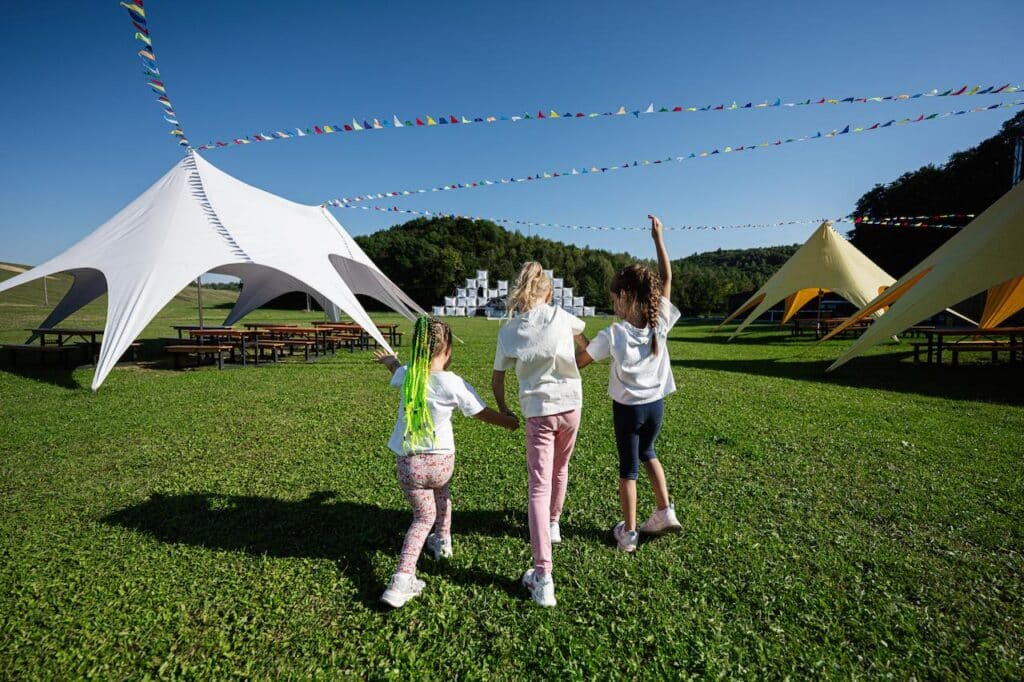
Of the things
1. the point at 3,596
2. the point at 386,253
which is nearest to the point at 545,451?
the point at 3,596

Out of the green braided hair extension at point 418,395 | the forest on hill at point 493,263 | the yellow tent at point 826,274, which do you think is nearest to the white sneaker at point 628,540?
the green braided hair extension at point 418,395

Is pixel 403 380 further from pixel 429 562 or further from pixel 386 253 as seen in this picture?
pixel 386 253

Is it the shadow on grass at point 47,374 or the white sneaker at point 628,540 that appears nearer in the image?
the white sneaker at point 628,540

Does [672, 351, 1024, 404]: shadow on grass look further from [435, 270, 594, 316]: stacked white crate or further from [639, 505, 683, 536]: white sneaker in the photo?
[435, 270, 594, 316]: stacked white crate

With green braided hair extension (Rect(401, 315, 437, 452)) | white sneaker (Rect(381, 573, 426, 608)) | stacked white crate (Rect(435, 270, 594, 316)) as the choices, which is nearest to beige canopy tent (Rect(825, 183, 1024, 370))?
green braided hair extension (Rect(401, 315, 437, 452))

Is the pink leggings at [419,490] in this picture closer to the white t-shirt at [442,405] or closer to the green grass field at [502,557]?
the white t-shirt at [442,405]

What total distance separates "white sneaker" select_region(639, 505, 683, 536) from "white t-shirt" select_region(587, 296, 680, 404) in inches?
27.3

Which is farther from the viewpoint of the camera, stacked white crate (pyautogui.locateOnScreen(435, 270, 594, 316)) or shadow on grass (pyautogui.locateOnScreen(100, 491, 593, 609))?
stacked white crate (pyautogui.locateOnScreen(435, 270, 594, 316))

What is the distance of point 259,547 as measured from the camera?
271 centimetres

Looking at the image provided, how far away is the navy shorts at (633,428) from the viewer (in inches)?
100

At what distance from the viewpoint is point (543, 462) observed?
2309mm

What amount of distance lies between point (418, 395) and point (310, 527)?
4.26 feet

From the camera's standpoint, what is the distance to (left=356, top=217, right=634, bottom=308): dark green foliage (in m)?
56.9

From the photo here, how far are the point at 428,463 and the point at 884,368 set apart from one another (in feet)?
32.5
